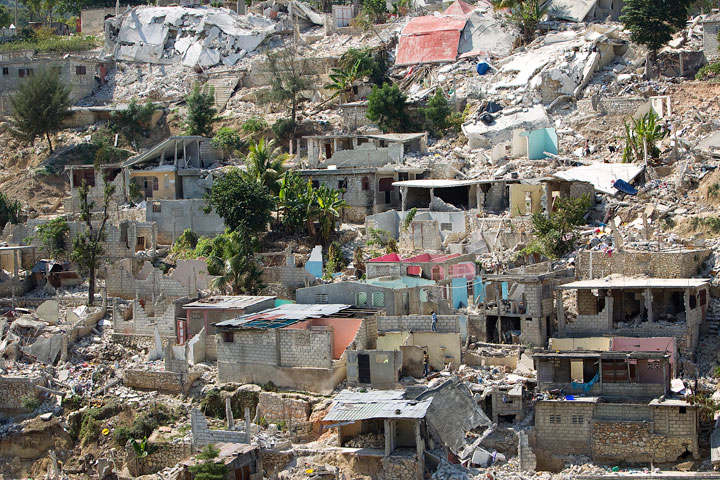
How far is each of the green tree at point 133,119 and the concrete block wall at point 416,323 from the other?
1960 cm

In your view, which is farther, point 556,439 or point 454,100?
point 454,100

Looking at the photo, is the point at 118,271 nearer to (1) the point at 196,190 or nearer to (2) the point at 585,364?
(1) the point at 196,190

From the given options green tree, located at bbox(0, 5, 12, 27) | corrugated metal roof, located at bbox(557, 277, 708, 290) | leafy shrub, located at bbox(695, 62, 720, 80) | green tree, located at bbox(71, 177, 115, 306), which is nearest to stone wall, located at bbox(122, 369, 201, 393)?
green tree, located at bbox(71, 177, 115, 306)

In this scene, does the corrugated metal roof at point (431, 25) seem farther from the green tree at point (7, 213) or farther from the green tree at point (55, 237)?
the green tree at point (55, 237)

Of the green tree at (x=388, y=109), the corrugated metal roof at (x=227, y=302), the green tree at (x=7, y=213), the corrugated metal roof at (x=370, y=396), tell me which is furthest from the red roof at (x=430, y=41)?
the corrugated metal roof at (x=370, y=396)

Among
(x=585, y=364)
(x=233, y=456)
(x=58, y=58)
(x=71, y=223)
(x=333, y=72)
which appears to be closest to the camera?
(x=233, y=456)

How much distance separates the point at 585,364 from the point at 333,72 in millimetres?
22485

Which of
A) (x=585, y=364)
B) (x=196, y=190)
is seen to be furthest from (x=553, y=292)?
(x=196, y=190)

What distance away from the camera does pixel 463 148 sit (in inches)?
1494

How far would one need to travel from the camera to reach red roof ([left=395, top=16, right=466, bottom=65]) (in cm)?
4381

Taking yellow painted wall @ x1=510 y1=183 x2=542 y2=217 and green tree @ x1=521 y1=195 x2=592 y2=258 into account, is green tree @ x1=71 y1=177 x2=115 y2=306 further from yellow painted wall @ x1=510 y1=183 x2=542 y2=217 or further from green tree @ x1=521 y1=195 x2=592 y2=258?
green tree @ x1=521 y1=195 x2=592 y2=258

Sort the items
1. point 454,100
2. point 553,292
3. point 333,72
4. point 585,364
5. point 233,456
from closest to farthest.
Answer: point 233,456
point 585,364
point 553,292
point 454,100
point 333,72

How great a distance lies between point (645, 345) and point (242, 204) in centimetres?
1248

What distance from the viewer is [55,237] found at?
34.8 m
